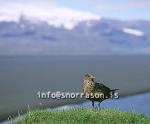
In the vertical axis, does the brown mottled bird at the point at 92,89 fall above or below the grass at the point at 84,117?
above

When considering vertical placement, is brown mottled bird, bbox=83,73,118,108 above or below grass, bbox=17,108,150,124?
above

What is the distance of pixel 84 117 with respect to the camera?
1542 cm

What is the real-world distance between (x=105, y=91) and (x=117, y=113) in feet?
5.00

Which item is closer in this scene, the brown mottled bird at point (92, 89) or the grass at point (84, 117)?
the grass at point (84, 117)

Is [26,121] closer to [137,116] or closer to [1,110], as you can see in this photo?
[137,116]

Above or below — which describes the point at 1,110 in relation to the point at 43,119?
below

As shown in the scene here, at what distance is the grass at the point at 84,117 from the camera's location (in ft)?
49.8

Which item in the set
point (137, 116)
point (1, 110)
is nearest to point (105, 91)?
point (137, 116)

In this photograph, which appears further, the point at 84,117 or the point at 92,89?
the point at 92,89

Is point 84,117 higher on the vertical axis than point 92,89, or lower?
lower

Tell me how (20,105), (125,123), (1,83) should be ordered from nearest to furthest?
(125,123) → (20,105) → (1,83)

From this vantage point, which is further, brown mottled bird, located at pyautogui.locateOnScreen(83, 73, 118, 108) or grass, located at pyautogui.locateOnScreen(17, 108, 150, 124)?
brown mottled bird, located at pyautogui.locateOnScreen(83, 73, 118, 108)

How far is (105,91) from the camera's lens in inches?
679

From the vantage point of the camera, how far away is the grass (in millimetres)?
15188
